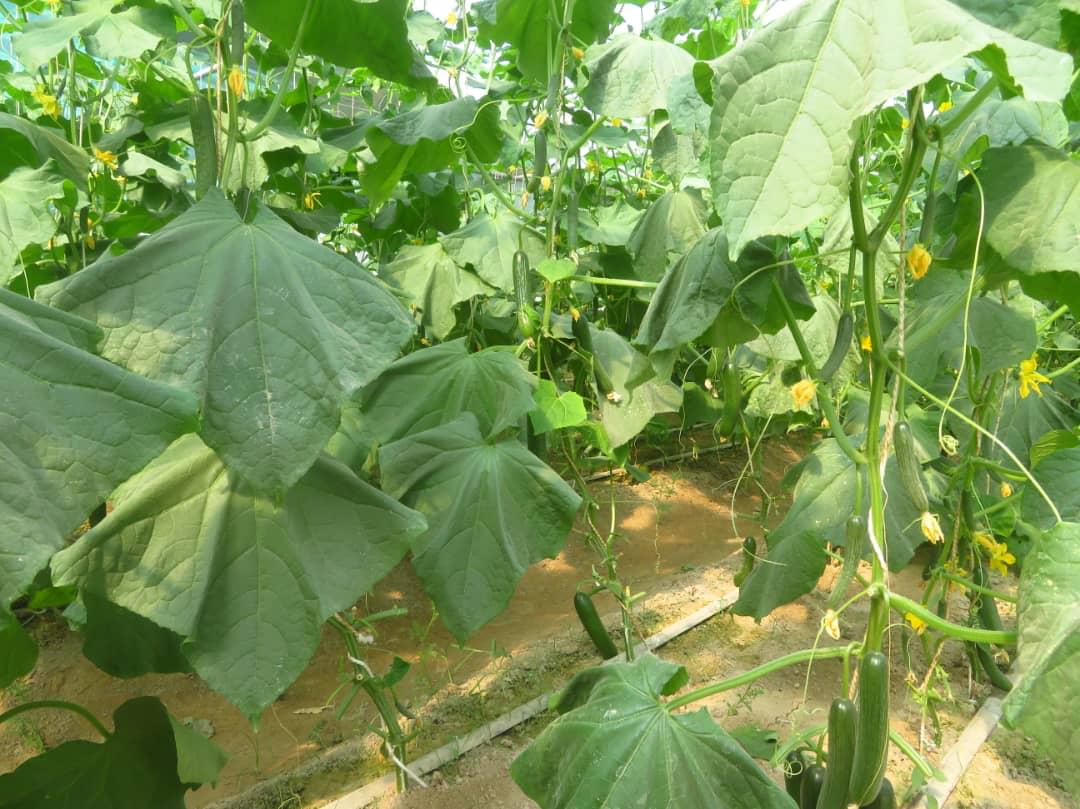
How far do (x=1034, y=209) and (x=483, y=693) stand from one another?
2.23 metres

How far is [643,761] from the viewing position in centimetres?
143

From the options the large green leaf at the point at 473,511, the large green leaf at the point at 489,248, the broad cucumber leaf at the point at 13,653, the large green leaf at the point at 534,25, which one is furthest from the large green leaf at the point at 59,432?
the large green leaf at the point at 489,248

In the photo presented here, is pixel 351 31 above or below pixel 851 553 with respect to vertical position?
above

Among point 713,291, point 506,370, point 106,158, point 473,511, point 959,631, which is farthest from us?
point 506,370

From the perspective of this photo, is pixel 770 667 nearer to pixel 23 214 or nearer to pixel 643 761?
pixel 643 761

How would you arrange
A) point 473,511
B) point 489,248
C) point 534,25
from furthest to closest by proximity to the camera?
1. point 489,248
2. point 534,25
3. point 473,511

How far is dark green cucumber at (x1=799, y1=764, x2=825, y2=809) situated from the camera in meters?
1.79

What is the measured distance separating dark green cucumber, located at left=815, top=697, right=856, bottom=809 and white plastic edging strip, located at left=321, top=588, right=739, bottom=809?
0.67 meters

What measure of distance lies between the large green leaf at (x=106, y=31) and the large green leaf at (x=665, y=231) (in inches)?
65.2

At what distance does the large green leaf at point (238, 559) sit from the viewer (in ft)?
4.58

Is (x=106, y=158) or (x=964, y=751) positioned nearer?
(x=106, y=158)

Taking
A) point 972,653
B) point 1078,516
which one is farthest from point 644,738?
point 972,653

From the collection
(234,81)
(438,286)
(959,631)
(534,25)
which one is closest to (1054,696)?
(959,631)

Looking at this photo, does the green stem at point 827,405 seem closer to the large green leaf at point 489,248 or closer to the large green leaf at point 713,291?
the large green leaf at point 713,291
